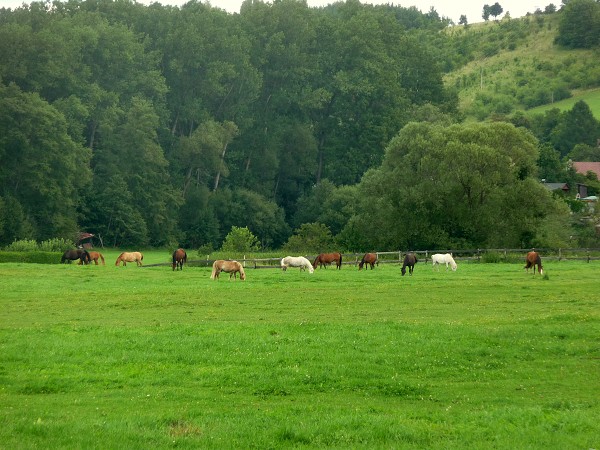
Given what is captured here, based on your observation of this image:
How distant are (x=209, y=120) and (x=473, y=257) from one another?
4385cm

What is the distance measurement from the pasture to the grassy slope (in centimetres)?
12147

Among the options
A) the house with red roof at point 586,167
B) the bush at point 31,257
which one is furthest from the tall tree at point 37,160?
the house with red roof at point 586,167

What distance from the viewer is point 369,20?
4237 inches

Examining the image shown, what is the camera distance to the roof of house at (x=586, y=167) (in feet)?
358

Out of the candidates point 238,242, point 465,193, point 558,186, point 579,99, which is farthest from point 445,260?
point 579,99

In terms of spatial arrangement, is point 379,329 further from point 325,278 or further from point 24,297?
point 325,278

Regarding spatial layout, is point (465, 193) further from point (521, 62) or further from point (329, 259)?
point (521, 62)

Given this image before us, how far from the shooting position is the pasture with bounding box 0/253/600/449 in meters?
13.4

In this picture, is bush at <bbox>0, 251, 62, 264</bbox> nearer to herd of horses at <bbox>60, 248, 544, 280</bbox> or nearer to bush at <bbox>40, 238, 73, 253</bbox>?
herd of horses at <bbox>60, 248, 544, 280</bbox>

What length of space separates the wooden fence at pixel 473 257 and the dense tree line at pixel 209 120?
6.36m

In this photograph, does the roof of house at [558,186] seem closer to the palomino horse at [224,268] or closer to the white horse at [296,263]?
the white horse at [296,263]

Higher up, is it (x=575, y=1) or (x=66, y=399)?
(x=575, y=1)

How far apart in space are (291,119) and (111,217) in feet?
83.2

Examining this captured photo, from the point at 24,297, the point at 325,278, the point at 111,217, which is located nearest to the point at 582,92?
the point at 111,217
